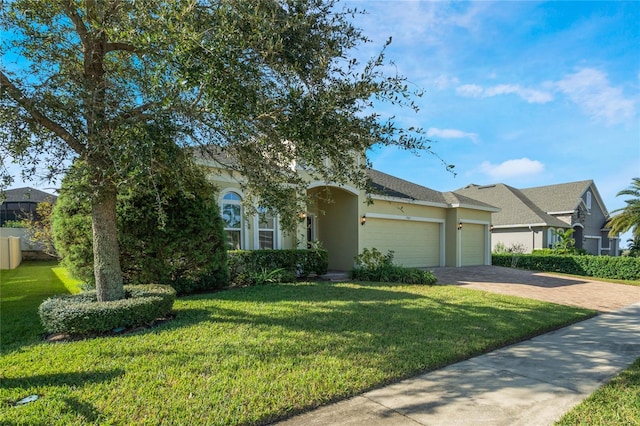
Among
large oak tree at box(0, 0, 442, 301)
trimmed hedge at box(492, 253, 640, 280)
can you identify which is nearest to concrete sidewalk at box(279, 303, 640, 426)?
large oak tree at box(0, 0, 442, 301)

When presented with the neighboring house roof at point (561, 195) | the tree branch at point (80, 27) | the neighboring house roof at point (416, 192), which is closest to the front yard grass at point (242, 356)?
the tree branch at point (80, 27)

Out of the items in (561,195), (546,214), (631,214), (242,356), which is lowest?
(242,356)

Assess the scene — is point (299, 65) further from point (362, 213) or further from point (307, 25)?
point (362, 213)

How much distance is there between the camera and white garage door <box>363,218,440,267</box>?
15617 millimetres

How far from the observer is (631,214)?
2094cm

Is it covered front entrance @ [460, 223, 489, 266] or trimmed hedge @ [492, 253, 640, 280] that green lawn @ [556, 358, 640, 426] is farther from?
trimmed hedge @ [492, 253, 640, 280]

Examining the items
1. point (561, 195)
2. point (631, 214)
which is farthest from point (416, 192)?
point (561, 195)

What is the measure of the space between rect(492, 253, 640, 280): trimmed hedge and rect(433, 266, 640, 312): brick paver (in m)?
5.05

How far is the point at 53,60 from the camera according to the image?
20.5 ft

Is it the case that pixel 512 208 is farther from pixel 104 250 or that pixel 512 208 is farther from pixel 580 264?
pixel 104 250

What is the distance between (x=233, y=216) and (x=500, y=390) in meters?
9.56

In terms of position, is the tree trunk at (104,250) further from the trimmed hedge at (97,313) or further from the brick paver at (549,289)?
the brick paver at (549,289)

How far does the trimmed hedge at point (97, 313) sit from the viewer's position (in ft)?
17.5

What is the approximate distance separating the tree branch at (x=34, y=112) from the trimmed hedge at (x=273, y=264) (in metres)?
5.49
